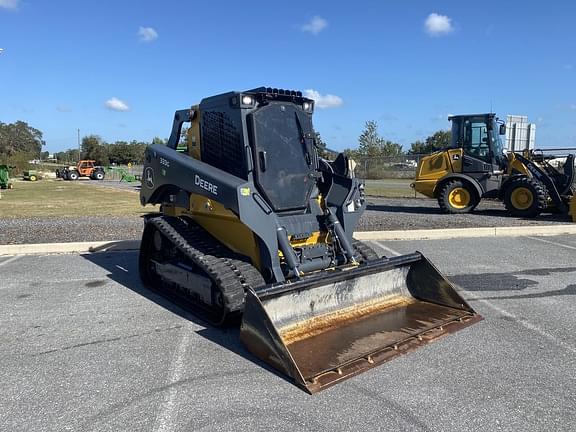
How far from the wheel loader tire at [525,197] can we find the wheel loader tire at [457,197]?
1099 millimetres

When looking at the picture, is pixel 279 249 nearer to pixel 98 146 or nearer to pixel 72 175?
pixel 72 175

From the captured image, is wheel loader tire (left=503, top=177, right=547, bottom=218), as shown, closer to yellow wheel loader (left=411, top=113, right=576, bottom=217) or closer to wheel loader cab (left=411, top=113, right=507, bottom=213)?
yellow wheel loader (left=411, top=113, right=576, bottom=217)

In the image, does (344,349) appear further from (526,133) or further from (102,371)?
(526,133)

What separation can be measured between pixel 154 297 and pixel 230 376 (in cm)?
247

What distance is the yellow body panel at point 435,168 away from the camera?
1537cm

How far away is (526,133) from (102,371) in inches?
728

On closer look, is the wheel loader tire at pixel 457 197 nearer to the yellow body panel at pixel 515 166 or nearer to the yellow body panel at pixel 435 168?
the yellow body panel at pixel 435 168

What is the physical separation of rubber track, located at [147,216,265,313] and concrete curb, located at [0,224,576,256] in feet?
12.1

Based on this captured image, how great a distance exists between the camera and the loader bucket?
12.6 ft

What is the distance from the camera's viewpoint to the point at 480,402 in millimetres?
3371

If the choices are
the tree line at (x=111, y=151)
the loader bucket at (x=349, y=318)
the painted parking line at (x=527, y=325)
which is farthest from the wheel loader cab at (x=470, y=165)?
the tree line at (x=111, y=151)

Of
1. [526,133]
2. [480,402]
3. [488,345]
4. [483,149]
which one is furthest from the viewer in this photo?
[526,133]

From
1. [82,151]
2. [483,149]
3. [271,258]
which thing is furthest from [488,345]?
[82,151]

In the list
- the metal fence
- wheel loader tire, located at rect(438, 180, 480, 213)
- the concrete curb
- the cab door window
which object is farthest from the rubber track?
the metal fence
